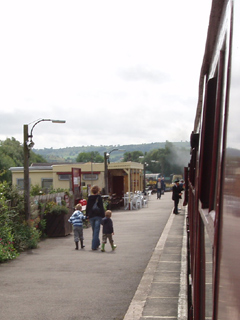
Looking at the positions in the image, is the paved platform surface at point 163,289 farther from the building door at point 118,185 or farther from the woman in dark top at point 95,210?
the building door at point 118,185

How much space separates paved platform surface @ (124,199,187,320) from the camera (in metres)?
6.60

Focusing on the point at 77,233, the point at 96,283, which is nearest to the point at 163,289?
the point at 96,283

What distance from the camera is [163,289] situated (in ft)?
26.5

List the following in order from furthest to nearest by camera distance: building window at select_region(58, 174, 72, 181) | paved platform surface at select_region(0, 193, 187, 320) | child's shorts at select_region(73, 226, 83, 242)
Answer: building window at select_region(58, 174, 72, 181), child's shorts at select_region(73, 226, 83, 242), paved platform surface at select_region(0, 193, 187, 320)

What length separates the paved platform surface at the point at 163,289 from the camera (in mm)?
6599

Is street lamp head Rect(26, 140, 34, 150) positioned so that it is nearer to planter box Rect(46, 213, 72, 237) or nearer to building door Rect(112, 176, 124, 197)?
planter box Rect(46, 213, 72, 237)

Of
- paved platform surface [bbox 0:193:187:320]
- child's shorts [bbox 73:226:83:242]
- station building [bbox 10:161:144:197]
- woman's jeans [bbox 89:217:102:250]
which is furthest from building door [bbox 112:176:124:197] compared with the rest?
woman's jeans [bbox 89:217:102:250]

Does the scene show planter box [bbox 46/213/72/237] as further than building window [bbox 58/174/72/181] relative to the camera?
No

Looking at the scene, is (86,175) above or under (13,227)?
above

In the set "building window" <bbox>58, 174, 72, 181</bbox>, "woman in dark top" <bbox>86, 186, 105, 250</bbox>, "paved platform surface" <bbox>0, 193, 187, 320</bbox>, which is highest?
"building window" <bbox>58, 174, 72, 181</bbox>

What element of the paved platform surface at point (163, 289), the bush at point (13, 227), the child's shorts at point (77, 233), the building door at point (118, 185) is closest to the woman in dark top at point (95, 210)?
the child's shorts at point (77, 233)

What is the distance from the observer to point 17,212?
14.3m

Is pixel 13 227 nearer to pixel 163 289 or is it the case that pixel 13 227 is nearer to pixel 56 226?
pixel 56 226

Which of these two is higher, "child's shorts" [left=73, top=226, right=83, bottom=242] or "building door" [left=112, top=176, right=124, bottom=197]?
"building door" [left=112, top=176, right=124, bottom=197]
